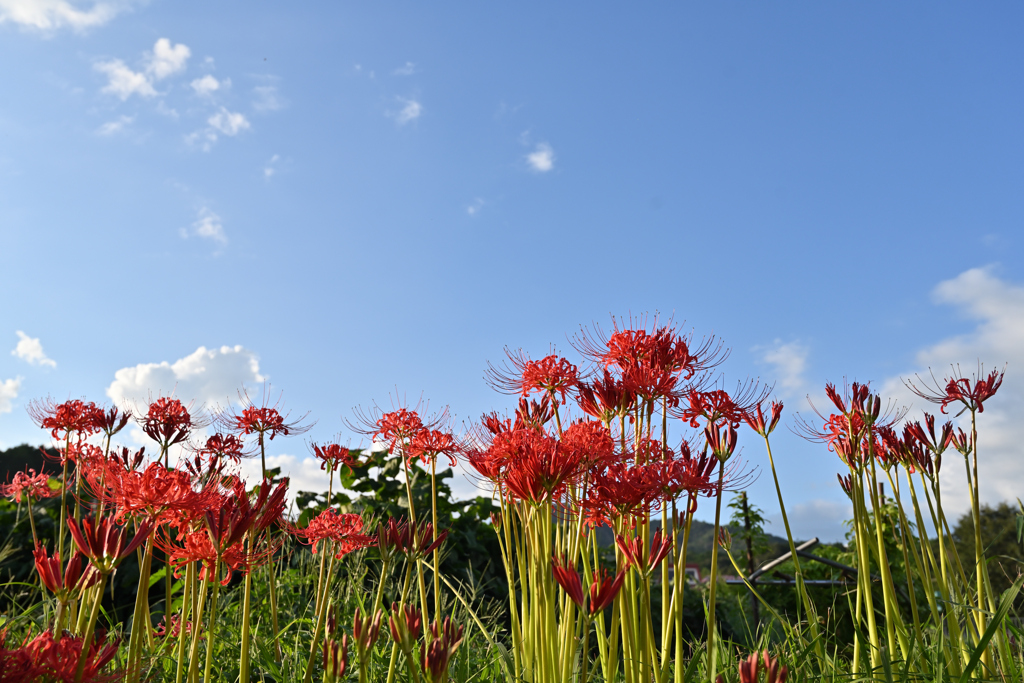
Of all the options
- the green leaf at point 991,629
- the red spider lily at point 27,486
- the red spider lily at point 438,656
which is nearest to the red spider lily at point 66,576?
the red spider lily at point 438,656

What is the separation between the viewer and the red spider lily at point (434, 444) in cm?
294

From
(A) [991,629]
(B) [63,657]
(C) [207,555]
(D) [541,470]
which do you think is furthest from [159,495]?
(A) [991,629]

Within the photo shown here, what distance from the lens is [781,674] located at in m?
1.46

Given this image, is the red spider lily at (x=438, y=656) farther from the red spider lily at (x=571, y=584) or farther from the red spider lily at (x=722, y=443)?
the red spider lily at (x=722, y=443)

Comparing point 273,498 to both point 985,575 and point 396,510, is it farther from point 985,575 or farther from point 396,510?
point 396,510

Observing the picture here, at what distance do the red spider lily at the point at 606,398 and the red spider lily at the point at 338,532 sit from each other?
1.02m

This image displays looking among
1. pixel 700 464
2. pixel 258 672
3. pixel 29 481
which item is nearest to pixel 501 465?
pixel 700 464

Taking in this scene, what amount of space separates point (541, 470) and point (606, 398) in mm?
772

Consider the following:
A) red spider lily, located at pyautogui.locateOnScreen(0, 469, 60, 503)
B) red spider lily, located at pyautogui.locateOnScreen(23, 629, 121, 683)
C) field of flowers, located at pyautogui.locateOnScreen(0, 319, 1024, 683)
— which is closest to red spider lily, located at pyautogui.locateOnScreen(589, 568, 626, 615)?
field of flowers, located at pyautogui.locateOnScreen(0, 319, 1024, 683)

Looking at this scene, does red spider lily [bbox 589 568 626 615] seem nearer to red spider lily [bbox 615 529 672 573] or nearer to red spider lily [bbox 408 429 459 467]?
red spider lily [bbox 615 529 672 573]

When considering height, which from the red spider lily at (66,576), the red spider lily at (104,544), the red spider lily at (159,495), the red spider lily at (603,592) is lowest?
the red spider lily at (603,592)

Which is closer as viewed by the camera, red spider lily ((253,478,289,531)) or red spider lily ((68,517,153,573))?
red spider lily ((68,517,153,573))

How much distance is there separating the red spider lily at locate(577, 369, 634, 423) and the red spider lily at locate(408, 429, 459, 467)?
2.03ft

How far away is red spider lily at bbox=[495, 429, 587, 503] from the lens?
1.96 m
